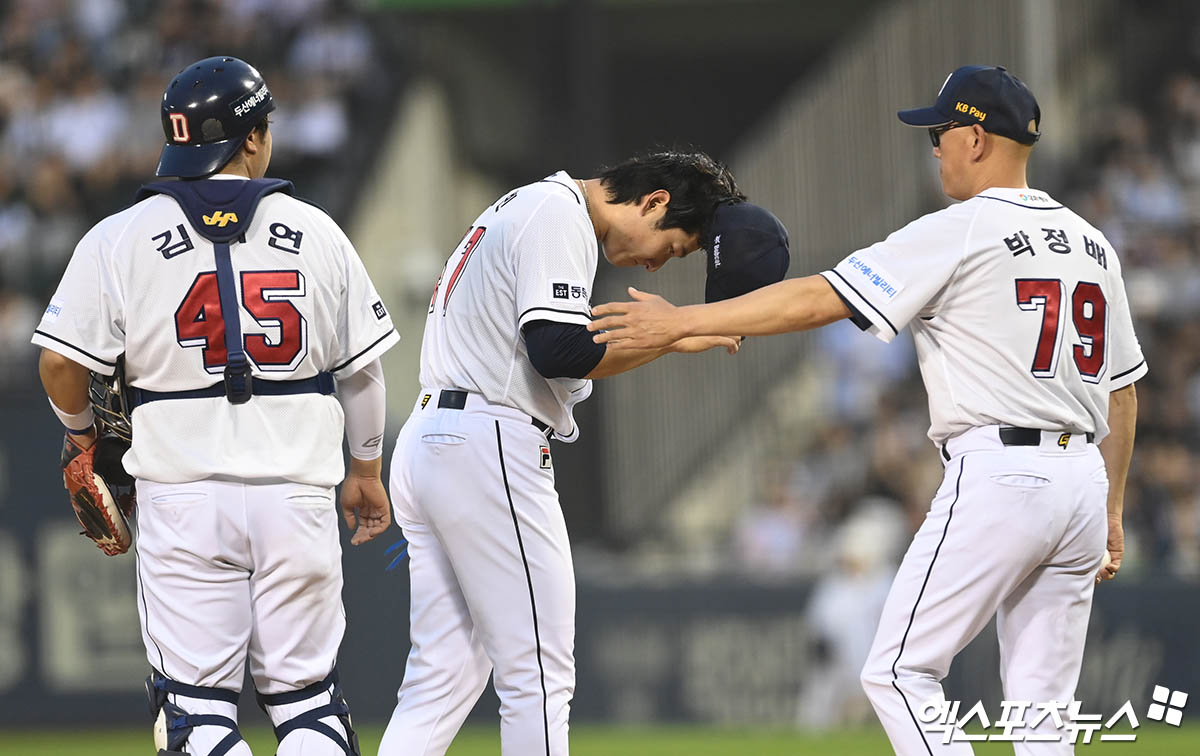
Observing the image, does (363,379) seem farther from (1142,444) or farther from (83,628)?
(1142,444)

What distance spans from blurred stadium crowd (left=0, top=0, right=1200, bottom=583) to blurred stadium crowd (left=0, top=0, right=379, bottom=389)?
0.07ft

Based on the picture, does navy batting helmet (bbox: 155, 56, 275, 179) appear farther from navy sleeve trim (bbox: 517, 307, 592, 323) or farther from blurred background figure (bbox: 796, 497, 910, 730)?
blurred background figure (bbox: 796, 497, 910, 730)

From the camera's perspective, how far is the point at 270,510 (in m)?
4.55

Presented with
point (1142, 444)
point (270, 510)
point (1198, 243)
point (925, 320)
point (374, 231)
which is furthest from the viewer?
point (374, 231)

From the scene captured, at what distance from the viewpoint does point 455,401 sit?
4.89 meters

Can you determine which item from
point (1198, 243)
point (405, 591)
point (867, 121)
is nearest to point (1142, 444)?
point (1198, 243)

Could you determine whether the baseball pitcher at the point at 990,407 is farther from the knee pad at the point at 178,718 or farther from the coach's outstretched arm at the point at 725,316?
the knee pad at the point at 178,718

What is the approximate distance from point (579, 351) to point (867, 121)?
10800 mm

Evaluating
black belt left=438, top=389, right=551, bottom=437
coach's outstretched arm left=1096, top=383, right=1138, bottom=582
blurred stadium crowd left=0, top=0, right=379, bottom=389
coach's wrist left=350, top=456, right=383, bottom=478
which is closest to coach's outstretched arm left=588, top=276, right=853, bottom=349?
black belt left=438, top=389, right=551, bottom=437

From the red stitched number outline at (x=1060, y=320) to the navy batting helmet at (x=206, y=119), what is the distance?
7.95ft

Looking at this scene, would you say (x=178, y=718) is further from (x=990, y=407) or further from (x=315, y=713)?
Result: (x=990, y=407)

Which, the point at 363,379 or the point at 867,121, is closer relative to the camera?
the point at 363,379

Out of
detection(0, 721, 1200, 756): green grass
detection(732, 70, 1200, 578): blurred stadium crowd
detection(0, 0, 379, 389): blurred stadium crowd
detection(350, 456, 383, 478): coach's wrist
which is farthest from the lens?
detection(0, 0, 379, 389): blurred stadium crowd

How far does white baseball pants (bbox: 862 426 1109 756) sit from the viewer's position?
4.61m
